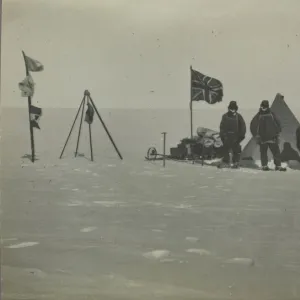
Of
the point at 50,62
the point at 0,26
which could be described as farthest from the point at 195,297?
the point at 0,26

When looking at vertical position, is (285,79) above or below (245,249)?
above

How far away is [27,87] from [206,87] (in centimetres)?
44

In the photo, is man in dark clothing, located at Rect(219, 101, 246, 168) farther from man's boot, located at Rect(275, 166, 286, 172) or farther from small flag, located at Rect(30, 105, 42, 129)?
small flag, located at Rect(30, 105, 42, 129)

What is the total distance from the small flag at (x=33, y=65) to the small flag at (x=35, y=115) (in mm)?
91

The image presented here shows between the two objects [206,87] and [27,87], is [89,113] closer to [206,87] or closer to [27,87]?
[27,87]

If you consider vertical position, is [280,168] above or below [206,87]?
below

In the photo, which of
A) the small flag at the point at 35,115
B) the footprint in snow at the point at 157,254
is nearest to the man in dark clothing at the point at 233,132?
the footprint in snow at the point at 157,254

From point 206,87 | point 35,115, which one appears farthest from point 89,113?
point 206,87

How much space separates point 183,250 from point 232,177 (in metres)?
→ 0.21

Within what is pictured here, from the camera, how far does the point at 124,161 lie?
1.13m

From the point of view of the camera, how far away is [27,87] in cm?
114

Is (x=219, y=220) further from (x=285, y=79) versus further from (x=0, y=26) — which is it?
(x=0, y=26)

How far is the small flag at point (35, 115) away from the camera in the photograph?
113cm

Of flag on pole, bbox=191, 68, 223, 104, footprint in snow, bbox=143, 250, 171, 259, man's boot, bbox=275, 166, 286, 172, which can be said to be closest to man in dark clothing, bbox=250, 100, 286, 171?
man's boot, bbox=275, 166, 286, 172
